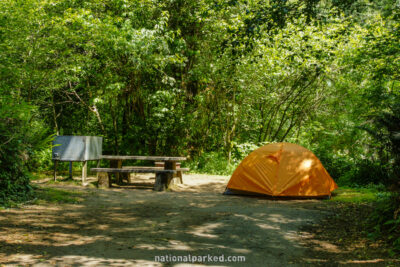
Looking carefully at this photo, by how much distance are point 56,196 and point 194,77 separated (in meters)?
9.37

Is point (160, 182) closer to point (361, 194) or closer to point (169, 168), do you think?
point (169, 168)

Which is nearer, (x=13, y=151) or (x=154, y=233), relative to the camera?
(x=154, y=233)

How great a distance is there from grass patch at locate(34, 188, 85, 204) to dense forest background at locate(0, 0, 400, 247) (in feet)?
3.76

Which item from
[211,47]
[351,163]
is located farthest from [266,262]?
[211,47]

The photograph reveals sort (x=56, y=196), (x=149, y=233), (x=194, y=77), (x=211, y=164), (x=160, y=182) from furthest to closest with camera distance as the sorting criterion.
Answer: (x=211, y=164)
(x=194, y=77)
(x=160, y=182)
(x=56, y=196)
(x=149, y=233)

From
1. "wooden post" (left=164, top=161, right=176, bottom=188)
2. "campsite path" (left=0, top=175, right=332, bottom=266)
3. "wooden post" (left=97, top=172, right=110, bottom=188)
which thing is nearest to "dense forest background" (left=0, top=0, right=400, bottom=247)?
"wooden post" (left=97, top=172, right=110, bottom=188)

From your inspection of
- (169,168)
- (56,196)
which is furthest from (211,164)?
(56,196)

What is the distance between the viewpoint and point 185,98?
17.3 m

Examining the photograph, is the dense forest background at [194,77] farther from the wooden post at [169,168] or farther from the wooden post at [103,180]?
the wooden post at [169,168]

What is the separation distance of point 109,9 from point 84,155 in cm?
734

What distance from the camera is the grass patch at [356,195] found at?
9023mm

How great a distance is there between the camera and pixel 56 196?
8250 mm

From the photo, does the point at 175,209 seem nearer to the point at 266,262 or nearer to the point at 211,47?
the point at 266,262

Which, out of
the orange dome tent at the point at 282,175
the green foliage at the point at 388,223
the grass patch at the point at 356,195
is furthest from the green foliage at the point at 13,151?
the grass patch at the point at 356,195
